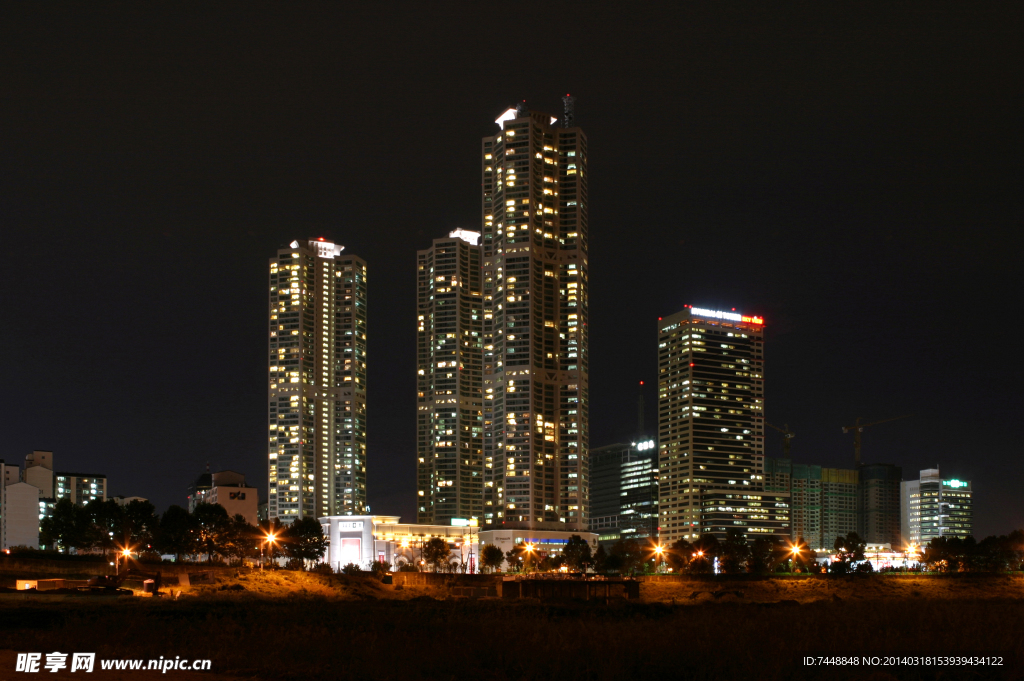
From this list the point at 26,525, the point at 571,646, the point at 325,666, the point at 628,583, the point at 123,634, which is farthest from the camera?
the point at 26,525

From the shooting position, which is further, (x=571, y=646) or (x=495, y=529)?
(x=495, y=529)

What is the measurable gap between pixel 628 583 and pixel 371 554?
95503 millimetres

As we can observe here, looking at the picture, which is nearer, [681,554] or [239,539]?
[239,539]

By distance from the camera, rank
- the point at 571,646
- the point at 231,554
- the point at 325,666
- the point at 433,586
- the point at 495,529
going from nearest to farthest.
→ the point at 325,666 < the point at 571,646 < the point at 433,586 < the point at 231,554 < the point at 495,529

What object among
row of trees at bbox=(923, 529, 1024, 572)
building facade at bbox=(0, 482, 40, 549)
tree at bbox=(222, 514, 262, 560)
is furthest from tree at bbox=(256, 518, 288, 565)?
row of trees at bbox=(923, 529, 1024, 572)

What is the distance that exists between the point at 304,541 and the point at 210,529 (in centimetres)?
2065

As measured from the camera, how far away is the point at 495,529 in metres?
194

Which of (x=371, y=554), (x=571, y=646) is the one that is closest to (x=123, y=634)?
(x=571, y=646)

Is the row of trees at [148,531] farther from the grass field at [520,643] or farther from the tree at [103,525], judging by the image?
the grass field at [520,643]


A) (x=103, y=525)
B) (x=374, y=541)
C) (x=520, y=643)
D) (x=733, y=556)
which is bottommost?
(x=374, y=541)

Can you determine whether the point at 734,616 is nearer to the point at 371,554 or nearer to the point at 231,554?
the point at 231,554

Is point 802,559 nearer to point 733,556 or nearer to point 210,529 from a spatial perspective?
point 733,556

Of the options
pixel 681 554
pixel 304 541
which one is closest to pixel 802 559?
pixel 681 554

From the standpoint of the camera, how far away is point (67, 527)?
118938 millimetres
